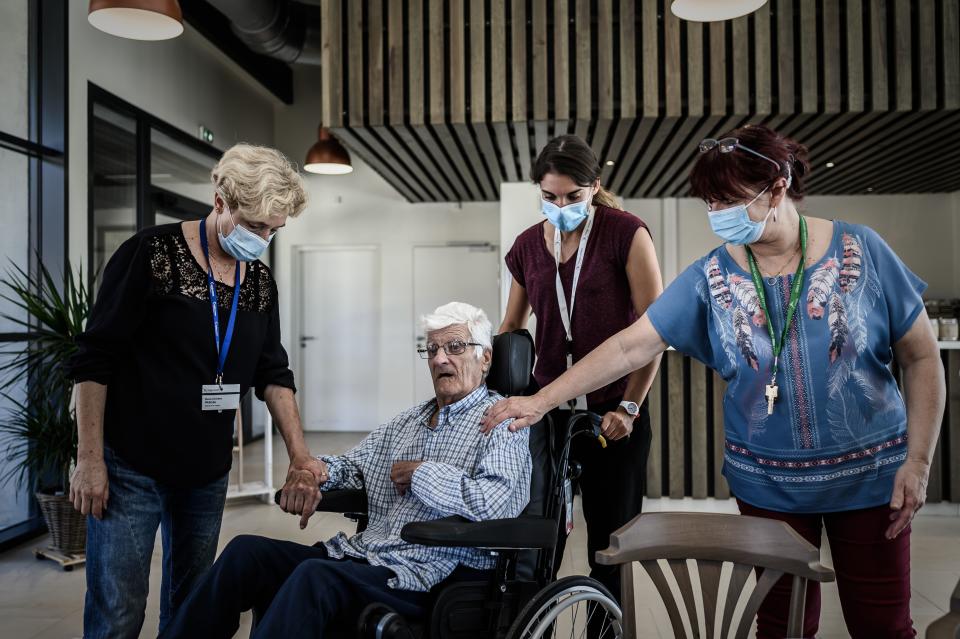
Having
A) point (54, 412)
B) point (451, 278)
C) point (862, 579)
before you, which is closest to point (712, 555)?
point (862, 579)

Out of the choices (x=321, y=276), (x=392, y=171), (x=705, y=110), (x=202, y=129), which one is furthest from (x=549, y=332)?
(x=321, y=276)

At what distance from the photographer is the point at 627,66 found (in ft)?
14.3

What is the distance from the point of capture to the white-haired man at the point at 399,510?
158cm

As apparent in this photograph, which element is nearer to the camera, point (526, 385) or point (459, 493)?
point (459, 493)

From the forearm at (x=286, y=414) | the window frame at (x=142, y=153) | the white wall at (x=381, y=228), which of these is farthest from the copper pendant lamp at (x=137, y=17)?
the white wall at (x=381, y=228)

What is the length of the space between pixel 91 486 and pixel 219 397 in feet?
1.07

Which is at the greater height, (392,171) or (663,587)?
(392,171)

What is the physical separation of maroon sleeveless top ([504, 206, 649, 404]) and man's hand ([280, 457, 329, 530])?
725 mm

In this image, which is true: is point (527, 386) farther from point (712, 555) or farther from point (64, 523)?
point (64, 523)

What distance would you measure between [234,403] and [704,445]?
3698 millimetres

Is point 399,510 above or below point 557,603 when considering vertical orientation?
above

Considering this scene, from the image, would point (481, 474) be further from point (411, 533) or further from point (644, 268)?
point (644, 268)

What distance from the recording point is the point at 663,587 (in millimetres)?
1338

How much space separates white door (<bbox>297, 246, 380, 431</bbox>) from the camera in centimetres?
870
